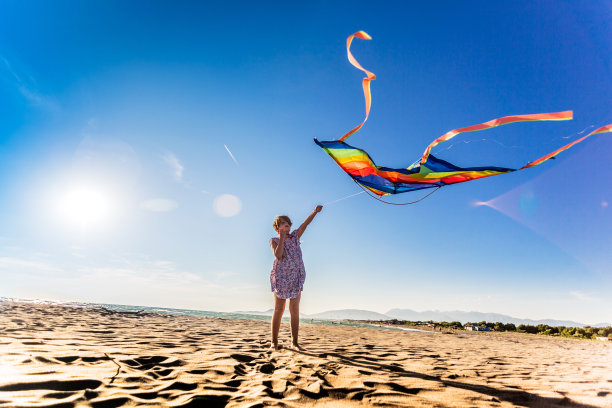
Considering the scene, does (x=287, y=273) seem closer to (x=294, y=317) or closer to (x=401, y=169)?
(x=294, y=317)

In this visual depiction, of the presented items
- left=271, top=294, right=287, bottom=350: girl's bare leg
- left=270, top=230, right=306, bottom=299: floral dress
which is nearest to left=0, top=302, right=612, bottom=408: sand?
left=271, top=294, right=287, bottom=350: girl's bare leg

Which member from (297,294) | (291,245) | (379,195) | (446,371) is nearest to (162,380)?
(297,294)

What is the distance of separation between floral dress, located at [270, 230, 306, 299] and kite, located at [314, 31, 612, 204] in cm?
157

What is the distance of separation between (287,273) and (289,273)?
0.10ft

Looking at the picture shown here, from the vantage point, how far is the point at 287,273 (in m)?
4.61

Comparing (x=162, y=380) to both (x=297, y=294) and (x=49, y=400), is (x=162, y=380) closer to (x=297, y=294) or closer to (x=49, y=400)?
(x=49, y=400)

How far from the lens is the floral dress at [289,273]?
14.9 feet

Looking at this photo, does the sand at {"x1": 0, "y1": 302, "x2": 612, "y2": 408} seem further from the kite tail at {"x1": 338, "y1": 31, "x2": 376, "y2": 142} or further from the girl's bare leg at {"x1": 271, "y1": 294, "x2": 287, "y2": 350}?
the kite tail at {"x1": 338, "y1": 31, "x2": 376, "y2": 142}

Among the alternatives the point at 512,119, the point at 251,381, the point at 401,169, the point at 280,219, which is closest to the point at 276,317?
the point at 280,219

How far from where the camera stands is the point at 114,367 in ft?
8.73

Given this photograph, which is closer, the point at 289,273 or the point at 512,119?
the point at 512,119

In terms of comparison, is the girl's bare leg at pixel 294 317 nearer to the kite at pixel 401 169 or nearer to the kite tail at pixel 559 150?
the kite at pixel 401 169

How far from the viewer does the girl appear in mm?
4484

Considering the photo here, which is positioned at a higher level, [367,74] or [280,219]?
[367,74]
